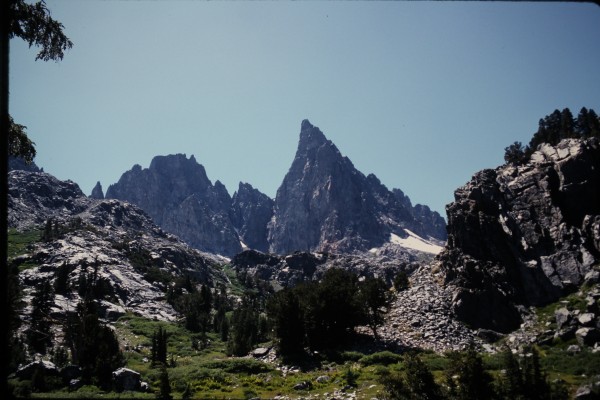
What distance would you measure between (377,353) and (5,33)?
55.8 meters

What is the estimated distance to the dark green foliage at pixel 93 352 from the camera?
129ft

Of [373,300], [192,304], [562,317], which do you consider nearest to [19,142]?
[373,300]

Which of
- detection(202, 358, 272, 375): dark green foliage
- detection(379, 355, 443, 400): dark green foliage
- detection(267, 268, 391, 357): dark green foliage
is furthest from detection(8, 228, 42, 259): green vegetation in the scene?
detection(379, 355, 443, 400): dark green foliage

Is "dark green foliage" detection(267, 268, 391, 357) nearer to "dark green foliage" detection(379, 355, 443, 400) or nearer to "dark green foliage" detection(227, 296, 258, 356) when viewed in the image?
"dark green foliage" detection(227, 296, 258, 356)

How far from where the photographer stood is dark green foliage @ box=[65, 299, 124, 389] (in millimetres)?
39406

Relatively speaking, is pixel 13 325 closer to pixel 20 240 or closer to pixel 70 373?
pixel 70 373

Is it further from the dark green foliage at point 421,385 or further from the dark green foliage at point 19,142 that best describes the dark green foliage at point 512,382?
the dark green foliage at point 19,142

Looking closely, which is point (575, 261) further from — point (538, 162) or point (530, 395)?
point (530, 395)

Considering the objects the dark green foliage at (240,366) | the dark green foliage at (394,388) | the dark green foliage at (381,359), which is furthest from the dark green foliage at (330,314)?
the dark green foliage at (394,388)

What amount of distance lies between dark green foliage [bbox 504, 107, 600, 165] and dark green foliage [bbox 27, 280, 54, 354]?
107644 mm

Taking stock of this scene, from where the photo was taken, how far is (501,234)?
8069 cm

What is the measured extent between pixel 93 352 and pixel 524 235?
7502cm

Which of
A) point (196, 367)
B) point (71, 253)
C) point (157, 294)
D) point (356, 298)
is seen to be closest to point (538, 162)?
point (356, 298)

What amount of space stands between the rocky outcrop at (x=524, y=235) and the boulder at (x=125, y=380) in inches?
2055
